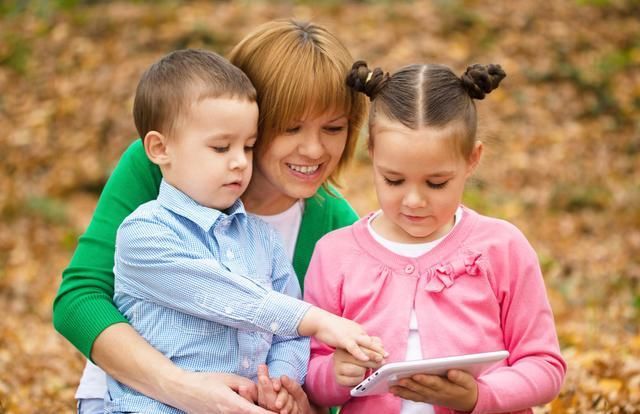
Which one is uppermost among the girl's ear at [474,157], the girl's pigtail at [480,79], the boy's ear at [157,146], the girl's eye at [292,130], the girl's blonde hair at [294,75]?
the girl's pigtail at [480,79]

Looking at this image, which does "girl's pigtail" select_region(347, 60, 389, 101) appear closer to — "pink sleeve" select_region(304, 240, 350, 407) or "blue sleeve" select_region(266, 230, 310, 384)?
"pink sleeve" select_region(304, 240, 350, 407)

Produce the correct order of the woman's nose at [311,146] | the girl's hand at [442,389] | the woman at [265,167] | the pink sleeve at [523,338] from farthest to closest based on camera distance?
Result: the woman's nose at [311,146]
the woman at [265,167]
the pink sleeve at [523,338]
the girl's hand at [442,389]

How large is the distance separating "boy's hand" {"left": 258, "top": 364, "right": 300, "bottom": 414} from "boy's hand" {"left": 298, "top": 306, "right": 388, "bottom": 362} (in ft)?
0.67

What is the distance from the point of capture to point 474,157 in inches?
114

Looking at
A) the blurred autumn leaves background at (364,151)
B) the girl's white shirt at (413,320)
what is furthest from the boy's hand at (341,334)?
the blurred autumn leaves background at (364,151)

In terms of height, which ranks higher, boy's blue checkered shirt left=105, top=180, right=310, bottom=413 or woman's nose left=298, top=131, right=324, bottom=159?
woman's nose left=298, top=131, right=324, bottom=159

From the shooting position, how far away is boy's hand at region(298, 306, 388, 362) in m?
2.59

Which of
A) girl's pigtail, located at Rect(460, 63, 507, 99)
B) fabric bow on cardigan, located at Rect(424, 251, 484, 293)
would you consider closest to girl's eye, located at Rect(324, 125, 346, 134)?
girl's pigtail, located at Rect(460, 63, 507, 99)

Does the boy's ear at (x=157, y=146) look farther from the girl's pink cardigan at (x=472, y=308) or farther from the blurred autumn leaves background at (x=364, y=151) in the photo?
the blurred autumn leaves background at (x=364, y=151)

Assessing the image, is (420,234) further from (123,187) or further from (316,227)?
(123,187)

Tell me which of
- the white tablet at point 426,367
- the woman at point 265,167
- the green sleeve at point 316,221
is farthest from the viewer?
the green sleeve at point 316,221

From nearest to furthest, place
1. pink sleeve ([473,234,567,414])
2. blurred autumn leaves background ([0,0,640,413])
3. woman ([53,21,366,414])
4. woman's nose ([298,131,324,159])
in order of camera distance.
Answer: pink sleeve ([473,234,567,414]) < woman ([53,21,366,414]) < woman's nose ([298,131,324,159]) < blurred autumn leaves background ([0,0,640,413])

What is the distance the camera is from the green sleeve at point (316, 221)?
11.7 feet

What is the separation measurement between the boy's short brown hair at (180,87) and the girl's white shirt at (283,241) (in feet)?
2.08
